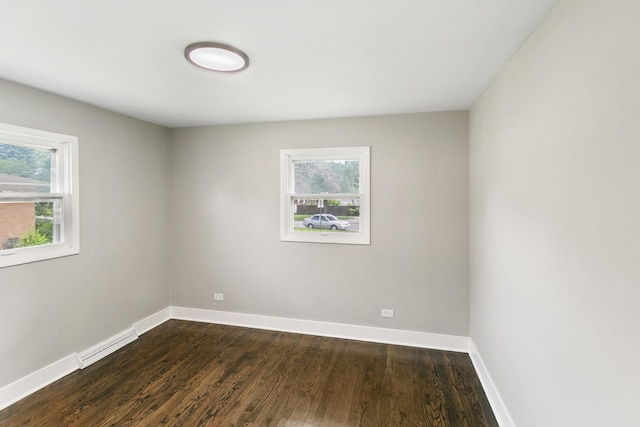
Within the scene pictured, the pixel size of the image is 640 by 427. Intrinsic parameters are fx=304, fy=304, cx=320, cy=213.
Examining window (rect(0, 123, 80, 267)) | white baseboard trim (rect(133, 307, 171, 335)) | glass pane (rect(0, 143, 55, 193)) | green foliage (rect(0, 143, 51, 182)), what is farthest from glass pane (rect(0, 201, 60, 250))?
white baseboard trim (rect(133, 307, 171, 335))

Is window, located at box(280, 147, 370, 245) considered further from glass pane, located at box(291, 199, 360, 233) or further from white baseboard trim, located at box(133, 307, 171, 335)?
white baseboard trim, located at box(133, 307, 171, 335)

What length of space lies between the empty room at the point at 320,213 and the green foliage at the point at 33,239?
0.05 metres

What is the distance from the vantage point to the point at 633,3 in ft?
3.00

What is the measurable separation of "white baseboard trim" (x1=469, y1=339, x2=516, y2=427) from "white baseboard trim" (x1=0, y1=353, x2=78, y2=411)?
3.55m

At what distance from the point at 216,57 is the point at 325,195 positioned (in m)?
1.96

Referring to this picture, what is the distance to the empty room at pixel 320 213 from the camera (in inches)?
49.1

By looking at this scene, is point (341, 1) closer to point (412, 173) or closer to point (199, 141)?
point (412, 173)

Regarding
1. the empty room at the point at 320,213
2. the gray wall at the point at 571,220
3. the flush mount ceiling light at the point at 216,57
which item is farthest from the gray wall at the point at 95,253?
the gray wall at the point at 571,220

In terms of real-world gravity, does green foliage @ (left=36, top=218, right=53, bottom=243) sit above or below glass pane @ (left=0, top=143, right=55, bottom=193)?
below

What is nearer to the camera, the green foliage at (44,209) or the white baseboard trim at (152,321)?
the green foliage at (44,209)

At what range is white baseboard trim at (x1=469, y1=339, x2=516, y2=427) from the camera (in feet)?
6.68

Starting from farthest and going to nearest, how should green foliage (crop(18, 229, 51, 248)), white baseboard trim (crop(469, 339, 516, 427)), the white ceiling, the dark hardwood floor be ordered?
1. green foliage (crop(18, 229, 51, 248))
2. the dark hardwood floor
3. white baseboard trim (crop(469, 339, 516, 427))
4. the white ceiling

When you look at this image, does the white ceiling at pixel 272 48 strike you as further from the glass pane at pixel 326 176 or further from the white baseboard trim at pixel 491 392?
the white baseboard trim at pixel 491 392

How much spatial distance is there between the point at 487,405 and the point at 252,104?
324 cm
